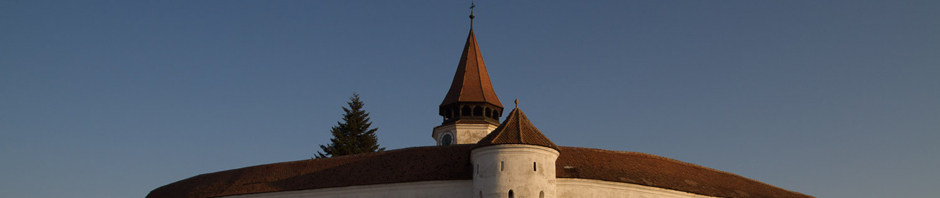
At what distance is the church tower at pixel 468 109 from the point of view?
48.5m

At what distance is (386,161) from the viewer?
36156 mm

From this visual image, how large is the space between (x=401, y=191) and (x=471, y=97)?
16204 millimetres

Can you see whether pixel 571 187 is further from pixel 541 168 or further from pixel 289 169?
pixel 289 169

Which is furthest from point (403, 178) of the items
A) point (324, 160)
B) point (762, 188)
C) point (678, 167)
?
point (762, 188)

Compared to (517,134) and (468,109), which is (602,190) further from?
(468,109)

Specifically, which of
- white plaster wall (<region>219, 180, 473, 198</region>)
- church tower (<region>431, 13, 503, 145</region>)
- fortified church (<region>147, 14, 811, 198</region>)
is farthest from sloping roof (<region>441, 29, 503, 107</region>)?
white plaster wall (<region>219, 180, 473, 198</region>)

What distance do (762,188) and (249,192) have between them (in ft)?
76.2

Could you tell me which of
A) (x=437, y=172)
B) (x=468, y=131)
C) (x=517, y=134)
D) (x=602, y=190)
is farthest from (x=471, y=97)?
(x=517, y=134)

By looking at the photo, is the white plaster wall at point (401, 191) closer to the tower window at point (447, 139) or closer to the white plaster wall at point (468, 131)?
the white plaster wall at point (468, 131)

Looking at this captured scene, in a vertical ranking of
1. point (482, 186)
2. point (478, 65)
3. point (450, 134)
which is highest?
point (478, 65)

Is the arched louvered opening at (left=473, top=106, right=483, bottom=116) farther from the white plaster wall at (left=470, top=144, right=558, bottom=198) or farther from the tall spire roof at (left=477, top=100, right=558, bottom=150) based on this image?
the white plaster wall at (left=470, top=144, right=558, bottom=198)

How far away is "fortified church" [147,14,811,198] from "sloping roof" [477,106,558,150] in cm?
4

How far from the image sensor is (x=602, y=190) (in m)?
33.8

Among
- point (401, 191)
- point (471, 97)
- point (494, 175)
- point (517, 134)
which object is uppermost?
point (471, 97)
